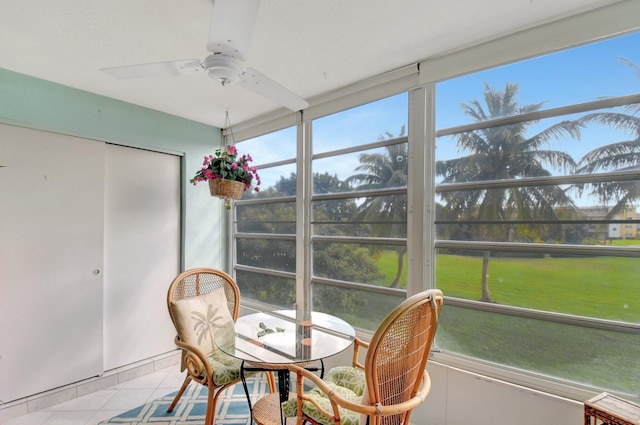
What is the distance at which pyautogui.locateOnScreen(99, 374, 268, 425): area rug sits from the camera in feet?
7.59

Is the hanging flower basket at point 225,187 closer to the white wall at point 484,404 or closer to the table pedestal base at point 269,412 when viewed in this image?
the table pedestal base at point 269,412

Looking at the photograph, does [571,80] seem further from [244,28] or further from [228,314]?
[228,314]

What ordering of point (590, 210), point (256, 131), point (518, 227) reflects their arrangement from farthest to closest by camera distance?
point (256, 131) < point (518, 227) < point (590, 210)

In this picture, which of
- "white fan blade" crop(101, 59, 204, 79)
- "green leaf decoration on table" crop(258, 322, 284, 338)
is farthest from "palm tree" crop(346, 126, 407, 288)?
"white fan blade" crop(101, 59, 204, 79)

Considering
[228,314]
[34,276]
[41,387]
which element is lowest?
[41,387]

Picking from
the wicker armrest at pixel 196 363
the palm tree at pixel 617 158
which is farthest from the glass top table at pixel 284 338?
the palm tree at pixel 617 158

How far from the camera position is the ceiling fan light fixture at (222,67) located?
4.81 feet

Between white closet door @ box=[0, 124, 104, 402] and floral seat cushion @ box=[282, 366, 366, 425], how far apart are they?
7.06ft

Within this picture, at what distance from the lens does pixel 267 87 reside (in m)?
1.74

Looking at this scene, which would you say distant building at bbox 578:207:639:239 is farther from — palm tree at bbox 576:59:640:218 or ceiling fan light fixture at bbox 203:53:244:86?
ceiling fan light fixture at bbox 203:53:244:86

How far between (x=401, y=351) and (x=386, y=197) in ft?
4.47

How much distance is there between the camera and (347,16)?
5.66 feet

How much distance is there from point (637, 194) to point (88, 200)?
386cm

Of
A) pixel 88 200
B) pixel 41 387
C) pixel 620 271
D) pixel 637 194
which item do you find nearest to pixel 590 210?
pixel 637 194
